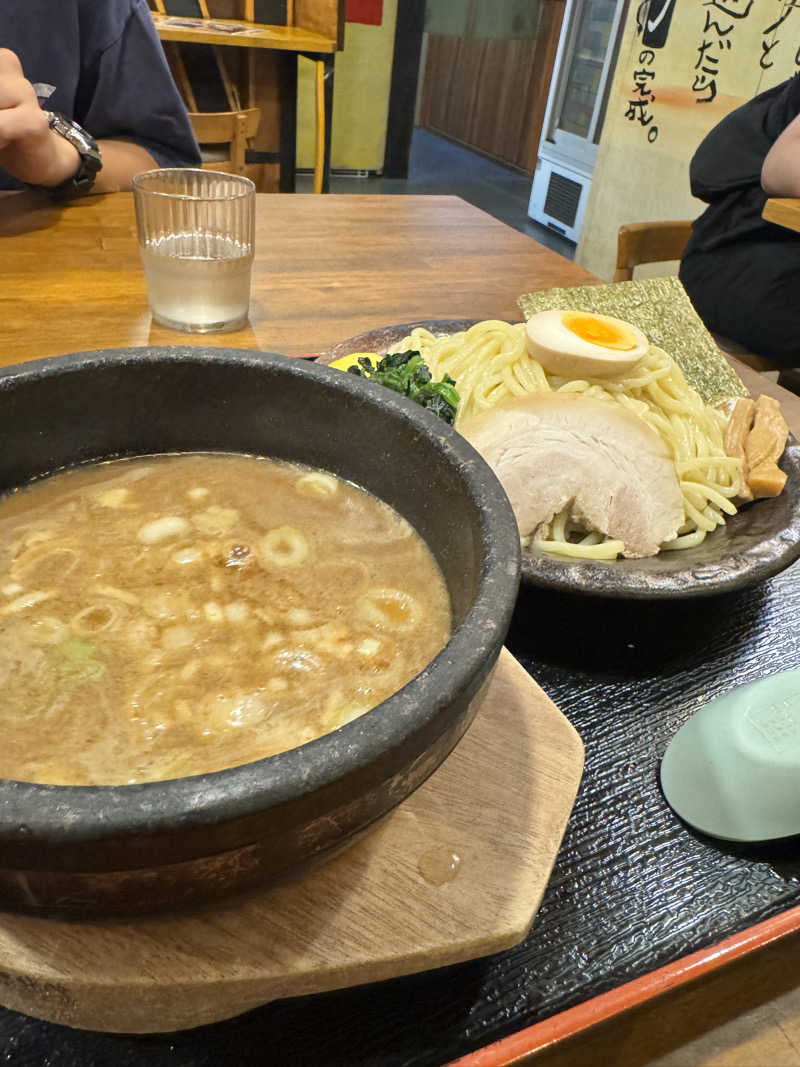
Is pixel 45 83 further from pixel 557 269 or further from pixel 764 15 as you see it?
pixel 764 15

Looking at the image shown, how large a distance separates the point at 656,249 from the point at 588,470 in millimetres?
2006

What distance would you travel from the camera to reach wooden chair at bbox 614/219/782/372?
283cm

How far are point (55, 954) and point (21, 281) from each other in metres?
1.79

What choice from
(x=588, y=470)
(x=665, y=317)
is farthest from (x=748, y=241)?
(x=588, y=470)

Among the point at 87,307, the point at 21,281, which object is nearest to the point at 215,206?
the point at 87,307

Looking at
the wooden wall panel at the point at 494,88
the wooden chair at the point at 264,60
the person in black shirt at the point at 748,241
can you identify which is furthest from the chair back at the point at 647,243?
the wooden wall panel at the point at 494,88

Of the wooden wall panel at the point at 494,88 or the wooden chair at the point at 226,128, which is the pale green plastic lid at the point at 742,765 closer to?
the wooden chair at the point at 226,128

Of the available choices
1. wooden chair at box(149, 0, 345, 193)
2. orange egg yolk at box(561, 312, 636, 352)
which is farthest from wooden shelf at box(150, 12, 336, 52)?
orange egg yolk at box(561, 312, 636, 352)

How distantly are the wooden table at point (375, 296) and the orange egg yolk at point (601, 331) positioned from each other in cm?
39

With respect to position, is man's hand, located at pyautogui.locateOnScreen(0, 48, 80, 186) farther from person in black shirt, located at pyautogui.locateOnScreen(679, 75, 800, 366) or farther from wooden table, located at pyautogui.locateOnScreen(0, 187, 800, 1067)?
person in black shirt, located at pyautogui.locateOnScreen(679, 75, 800, 366)

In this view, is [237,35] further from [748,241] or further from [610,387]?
[610,387]

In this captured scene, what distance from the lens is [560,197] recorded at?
7.28 meters

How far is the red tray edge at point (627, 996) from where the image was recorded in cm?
66

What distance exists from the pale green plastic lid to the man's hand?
7.21ft
